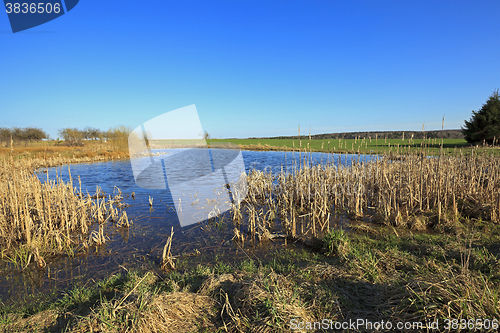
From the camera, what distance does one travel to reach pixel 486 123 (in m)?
28.6

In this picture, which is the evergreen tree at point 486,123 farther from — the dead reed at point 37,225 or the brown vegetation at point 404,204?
the dead reed at point 37,225

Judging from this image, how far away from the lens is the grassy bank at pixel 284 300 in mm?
2656

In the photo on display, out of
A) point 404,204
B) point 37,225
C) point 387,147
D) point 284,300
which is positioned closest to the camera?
point 284,300

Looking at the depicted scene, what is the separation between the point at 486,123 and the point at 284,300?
129 feet

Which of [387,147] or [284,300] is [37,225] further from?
[387,147]

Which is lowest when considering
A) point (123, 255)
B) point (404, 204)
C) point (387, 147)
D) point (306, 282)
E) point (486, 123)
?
point (123, 255)

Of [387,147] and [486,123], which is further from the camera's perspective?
[387,147]

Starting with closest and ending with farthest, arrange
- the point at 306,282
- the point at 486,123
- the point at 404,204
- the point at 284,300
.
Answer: the point at 284,300
the point at 306,282
the point at 404,204
the point at 486,123

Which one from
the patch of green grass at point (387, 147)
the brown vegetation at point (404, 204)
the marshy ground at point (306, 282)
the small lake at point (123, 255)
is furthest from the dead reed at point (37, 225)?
the patch of green grass at point (387, 147)

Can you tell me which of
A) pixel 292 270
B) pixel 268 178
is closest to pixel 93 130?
pixel 268 178

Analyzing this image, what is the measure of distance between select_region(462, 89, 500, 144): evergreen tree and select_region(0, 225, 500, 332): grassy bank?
34712mm

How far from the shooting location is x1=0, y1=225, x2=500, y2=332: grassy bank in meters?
2.66

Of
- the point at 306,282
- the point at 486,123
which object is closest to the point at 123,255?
the point at 306,282

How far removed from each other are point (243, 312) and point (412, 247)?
4478mm
